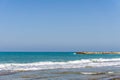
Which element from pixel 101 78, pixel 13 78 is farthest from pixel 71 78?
pixel 13 78

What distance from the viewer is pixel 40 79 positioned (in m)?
21.8

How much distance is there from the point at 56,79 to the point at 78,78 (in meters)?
1.61

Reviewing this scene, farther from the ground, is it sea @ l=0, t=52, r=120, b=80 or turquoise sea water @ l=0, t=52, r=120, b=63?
sea @ l=0, t=52, r=120, b=80

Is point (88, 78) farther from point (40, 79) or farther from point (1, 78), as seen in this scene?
point (1, 78)

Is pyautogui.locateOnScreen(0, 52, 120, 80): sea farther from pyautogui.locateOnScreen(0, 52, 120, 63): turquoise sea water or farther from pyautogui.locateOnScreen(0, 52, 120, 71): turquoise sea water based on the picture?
pyautogui.locateOnScreen(0, 52, 120, 63): turquoise sea water

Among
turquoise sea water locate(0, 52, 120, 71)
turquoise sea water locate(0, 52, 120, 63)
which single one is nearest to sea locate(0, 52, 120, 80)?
turquoise sea water locate(0, 52, 120, 71)

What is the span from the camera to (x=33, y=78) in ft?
73.4

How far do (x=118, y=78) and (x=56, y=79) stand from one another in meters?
4.23

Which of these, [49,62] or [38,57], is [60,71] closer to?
[49,62]

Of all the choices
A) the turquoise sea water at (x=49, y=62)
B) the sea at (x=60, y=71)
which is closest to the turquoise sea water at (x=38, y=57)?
the turquoise sea water at (x=49, y=62)

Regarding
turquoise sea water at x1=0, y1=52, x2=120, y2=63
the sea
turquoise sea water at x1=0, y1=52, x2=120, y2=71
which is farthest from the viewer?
turquoise sea water at x1=0, y1=52, x2=120, y2=63

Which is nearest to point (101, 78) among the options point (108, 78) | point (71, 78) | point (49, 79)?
point (108, 78)

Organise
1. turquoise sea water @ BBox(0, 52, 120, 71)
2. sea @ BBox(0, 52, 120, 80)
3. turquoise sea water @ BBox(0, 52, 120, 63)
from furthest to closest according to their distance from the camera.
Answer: turquoise sea water @ BBox(0, 52, 120, 63)
turquoise sea water @ BBox(0, 52, 120, 71)
sea @ BBox(0, 52, 120, 80)

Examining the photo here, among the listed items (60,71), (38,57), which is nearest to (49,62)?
(60,71)
